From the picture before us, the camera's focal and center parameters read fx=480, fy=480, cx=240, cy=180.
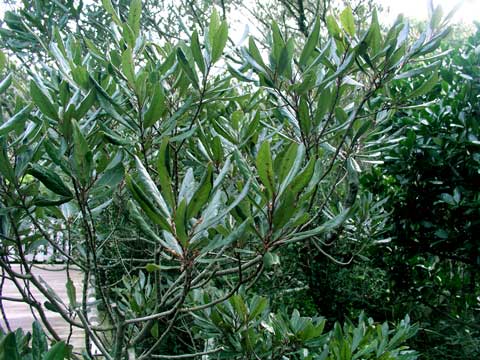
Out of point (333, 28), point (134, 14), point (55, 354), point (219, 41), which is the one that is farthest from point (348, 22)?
point (55, 354)

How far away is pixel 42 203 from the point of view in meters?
1.05

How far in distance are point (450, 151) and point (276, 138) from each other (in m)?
1.65

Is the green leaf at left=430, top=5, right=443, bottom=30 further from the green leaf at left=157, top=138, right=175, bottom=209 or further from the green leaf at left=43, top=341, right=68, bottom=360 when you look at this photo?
the green leaf at left=43, top=341, right=68, bottom=360

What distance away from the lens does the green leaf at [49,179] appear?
0.98m

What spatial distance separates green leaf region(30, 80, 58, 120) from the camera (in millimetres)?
1051

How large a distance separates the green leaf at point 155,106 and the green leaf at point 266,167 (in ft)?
1.02

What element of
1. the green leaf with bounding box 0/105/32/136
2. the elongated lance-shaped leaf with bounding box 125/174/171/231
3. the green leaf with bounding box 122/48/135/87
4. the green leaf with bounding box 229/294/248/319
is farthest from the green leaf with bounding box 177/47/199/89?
the green leaf with bounding box 229/294/248/319

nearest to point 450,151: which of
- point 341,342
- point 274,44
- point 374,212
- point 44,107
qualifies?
point 374,212

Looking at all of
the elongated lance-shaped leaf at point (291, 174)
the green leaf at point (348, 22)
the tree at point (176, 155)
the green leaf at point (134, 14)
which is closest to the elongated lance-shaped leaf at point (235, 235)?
the tree at point (176, 155)

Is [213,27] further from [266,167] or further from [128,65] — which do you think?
[266,167]

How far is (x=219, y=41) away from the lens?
121cm

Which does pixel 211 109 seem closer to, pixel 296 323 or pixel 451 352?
pixel 296 323

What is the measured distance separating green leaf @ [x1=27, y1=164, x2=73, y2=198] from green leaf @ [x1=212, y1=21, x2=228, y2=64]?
1.66ft

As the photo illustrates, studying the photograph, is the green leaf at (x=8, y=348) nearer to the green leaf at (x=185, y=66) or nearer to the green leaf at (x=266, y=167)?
the green leaf at (x=266, y=167)
